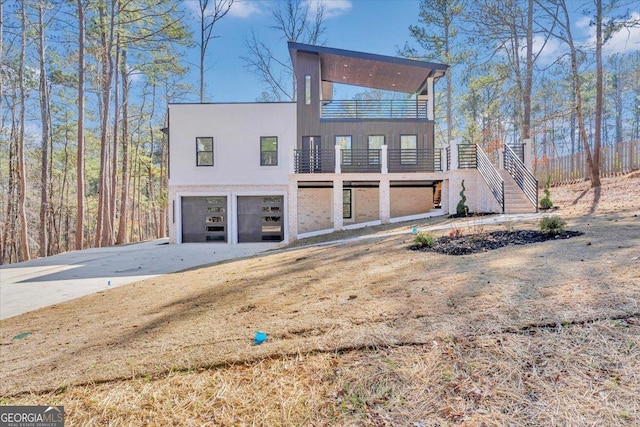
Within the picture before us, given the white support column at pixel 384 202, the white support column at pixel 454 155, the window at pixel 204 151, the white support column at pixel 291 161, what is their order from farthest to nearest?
the window at pixel 204 151
the white support column at pixel 291 161
the white support column at pixel 384 202
the white support column at pixel 454 155

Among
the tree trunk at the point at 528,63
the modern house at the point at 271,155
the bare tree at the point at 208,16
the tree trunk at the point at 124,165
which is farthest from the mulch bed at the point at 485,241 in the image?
the bare tree at the point at 208,16

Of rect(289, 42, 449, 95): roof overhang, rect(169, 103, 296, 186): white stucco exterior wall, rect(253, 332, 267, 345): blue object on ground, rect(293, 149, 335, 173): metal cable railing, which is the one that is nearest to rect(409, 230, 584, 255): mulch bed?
rect(253, 332, 267, 345): blue object on ground

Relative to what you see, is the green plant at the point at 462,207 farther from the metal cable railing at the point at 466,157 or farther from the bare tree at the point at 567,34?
the bare tree at the point at 567,34

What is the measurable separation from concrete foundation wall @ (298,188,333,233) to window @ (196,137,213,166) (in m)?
4.44

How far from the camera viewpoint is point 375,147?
1520 cm

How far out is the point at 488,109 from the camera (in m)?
23.6

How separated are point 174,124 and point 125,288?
411 inches

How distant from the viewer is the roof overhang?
554 inches

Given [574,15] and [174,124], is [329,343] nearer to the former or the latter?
[174,124]

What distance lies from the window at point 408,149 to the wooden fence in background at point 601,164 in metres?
6.44

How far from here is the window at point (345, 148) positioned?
575 inches

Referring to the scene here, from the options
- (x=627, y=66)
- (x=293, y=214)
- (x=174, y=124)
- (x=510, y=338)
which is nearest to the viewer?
(x=510, y=338)

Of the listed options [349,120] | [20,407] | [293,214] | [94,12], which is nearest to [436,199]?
[349,120]

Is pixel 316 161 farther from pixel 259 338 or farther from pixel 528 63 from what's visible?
pixel 259 338
